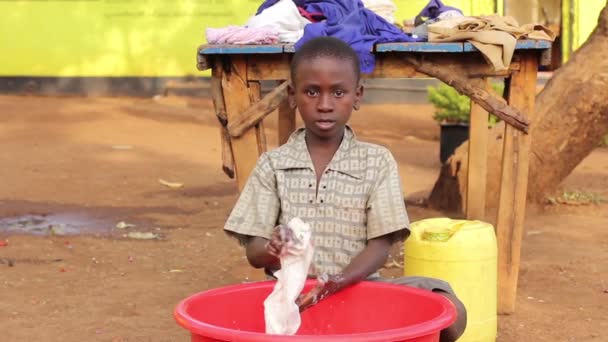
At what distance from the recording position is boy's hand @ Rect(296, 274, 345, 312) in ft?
9.49

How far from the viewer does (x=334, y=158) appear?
3254mm

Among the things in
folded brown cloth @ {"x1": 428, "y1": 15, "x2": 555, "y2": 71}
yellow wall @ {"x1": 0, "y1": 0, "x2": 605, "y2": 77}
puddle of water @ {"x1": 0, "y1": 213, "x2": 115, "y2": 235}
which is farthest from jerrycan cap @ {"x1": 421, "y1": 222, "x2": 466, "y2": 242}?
yellow wall @ {"x1": 0, "y1": 0, "x2": 605, "y2": 77}

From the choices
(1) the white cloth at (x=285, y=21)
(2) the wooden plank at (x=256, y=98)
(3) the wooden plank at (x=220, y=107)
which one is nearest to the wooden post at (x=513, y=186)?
(1) the white cloth at (x=285, y=21)

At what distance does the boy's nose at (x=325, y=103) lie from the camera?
311 centimetres

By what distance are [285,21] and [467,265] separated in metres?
1.36

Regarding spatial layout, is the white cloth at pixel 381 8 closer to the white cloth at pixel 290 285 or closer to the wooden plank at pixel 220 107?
the wooden plank at pixel 220 107

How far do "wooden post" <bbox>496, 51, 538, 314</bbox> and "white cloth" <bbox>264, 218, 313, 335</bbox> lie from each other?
2.05 metres

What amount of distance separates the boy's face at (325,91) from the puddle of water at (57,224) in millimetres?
3690

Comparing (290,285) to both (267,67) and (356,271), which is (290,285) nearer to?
(356,271)

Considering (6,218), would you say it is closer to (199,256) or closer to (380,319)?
(199,256)

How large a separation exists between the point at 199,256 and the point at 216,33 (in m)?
1.79

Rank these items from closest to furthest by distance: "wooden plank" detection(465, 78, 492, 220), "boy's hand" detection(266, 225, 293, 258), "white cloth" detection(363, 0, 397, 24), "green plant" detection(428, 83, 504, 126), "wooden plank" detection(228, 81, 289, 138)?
"boy's hand" detection(266, 225, 293, 258)
"wooden plank" detection(228, 81, 289, 138)
"white cloth" detection(363, 0, 397, 24)
"wooden plank" detection(465, 78, 492, 220)
"green plant" detection(428, 83, 504, 126)

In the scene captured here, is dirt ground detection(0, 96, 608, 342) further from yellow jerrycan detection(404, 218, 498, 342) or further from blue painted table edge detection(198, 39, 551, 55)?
blue painted table edge detection(198, 39, 551, 55)

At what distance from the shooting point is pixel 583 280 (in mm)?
5387
